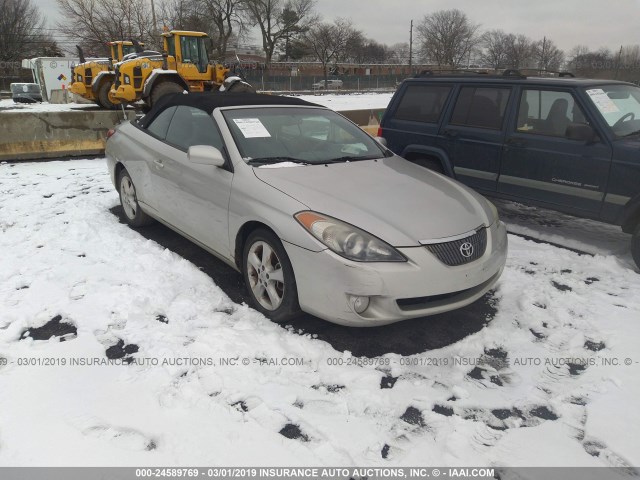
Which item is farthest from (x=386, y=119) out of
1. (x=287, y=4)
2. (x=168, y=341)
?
(x=287, y=4)

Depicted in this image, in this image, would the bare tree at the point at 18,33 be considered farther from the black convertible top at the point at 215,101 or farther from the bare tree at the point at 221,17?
the black convertible top at the point at 215,101

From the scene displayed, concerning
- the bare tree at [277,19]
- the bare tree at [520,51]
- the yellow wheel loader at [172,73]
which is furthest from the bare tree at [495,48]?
the yellow wheel loader at [172,73]

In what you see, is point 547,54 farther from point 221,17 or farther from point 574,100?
point 574,100

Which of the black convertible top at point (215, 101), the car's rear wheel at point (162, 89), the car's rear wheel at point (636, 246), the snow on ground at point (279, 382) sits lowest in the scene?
the snow on ground at point (279, 382)

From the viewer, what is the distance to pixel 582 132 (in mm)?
4645

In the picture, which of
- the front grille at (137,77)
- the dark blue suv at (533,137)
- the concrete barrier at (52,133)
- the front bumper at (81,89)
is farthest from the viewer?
the front bumper at (81,89)

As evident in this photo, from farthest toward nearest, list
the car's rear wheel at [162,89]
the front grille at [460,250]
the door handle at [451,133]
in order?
1. the car's rear wheel at [162,89]
2. the door handle at [451,133]
3. the front grille at [460,250]

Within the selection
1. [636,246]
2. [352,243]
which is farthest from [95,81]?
[636,246]

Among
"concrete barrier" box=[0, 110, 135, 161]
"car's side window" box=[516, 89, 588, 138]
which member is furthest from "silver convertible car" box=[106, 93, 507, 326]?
"concrete barrier" box=[0, 110, 135, 161]

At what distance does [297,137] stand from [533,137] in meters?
2.77

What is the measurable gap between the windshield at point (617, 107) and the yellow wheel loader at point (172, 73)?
12.9 metres

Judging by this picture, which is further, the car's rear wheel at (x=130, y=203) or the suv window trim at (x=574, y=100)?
the car's rear wheel at (x=130, y=203)

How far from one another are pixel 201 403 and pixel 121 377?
1.84 feet

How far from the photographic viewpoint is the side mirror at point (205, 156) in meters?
3.57
